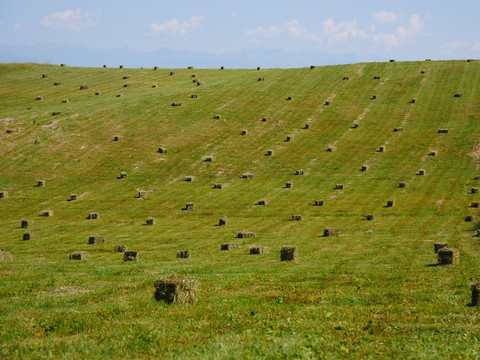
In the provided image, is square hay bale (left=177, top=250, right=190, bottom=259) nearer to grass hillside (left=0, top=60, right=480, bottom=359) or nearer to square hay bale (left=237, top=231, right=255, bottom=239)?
grass hillside (left=0, top=60, right=480, bottom=359)

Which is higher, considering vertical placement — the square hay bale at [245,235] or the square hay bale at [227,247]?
the square hay bale at [227,247]

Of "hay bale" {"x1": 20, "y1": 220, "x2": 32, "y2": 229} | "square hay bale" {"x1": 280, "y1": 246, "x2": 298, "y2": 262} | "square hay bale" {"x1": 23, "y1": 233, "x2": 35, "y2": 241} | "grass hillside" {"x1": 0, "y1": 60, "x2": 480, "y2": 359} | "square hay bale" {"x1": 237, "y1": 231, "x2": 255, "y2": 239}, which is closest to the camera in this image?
"grass hillside" {"x1": 0, "y1": 60, "x2": 480, "y2": 359}

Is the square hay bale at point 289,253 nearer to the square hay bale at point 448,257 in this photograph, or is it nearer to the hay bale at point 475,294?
the square hay bale at point 448,257

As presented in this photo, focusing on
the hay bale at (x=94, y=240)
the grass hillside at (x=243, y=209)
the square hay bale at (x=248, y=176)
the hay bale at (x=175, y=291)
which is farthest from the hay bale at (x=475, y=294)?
the square hay bale at (x=248, y=176)

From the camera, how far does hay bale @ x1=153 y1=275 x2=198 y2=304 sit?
19562 millimetres

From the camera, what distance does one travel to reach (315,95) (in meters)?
100

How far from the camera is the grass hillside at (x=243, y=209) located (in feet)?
52.8

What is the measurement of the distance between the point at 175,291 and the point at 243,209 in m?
39.0

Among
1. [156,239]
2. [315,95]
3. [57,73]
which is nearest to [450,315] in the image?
[156,239]

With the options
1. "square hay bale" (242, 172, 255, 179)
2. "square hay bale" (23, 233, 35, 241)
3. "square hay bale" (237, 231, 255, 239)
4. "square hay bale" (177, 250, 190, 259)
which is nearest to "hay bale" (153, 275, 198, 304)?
"square hay bale" (177, 250, 190, 259)

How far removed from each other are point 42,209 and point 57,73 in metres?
77.4

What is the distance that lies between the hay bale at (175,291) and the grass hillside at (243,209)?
0.60 m

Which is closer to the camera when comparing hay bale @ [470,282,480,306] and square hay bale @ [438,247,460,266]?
hay bale @ [470,282,480,306]

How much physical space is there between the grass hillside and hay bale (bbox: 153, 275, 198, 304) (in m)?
0.60
